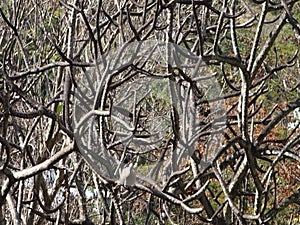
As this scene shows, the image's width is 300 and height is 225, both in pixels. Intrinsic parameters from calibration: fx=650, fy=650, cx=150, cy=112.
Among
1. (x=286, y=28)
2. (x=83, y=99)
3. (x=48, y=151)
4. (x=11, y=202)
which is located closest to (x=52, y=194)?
(x=48, y=151)

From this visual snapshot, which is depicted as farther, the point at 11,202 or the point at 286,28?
the point at 286,28

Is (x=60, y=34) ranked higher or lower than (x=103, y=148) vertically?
higher

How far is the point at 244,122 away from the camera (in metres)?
2.22

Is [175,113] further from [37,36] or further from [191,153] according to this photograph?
[37,36]

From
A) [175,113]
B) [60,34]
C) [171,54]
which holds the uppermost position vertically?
[60,34]

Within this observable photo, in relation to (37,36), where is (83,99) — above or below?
below

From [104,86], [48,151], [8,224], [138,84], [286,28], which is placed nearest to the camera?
[104,86]

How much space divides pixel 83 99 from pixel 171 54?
0.36 m

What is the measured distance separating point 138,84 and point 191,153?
2.80ft

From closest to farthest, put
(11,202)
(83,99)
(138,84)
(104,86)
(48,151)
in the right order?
(104,86) → (83,99) → (11,202) → (48,151) → (138,84)

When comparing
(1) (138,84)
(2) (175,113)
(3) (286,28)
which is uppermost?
(3) (286,28)

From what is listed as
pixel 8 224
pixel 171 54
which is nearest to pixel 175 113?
pixel 171 54

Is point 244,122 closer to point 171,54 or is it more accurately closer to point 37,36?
point 171,54

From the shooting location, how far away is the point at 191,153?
2.42m
